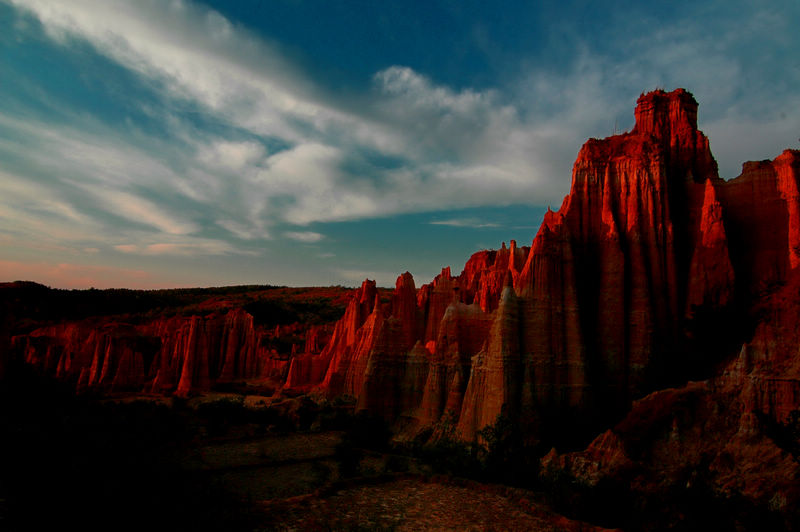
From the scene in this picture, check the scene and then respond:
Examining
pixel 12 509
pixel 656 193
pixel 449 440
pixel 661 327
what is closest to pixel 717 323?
pixel 661 327

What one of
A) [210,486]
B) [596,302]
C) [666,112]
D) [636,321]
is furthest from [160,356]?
[666,112]

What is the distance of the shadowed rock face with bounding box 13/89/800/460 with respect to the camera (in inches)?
872

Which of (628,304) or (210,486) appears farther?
(628,304)

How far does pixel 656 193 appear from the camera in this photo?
27.0m

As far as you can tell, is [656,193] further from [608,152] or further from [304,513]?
[304,513]

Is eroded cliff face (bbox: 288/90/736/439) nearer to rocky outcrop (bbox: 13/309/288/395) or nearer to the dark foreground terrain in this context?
the dark foreground terrain

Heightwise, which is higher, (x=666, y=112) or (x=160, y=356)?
(x=666, y=112)

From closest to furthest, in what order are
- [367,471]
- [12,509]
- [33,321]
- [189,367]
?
[12,509]
[367,471]
[189,367]
[33,321]

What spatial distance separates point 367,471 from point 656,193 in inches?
778

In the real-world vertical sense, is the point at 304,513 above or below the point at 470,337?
below

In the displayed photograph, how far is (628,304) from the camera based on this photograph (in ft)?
84.1

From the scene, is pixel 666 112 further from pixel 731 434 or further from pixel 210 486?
pixel 210 486

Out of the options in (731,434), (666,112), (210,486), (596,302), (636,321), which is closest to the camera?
(210,486)

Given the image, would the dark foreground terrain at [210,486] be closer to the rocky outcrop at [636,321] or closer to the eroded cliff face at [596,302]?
the eroded cliff face at [596,302]
